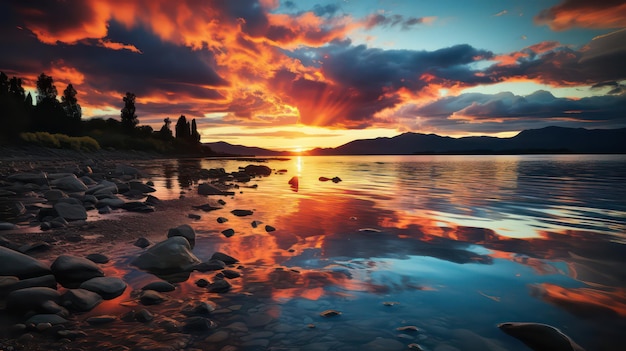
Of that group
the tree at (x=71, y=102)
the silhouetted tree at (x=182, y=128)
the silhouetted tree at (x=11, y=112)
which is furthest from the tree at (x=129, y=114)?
the silhouetted tree at (x=11, y=112)

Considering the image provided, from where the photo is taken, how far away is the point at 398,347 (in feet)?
10.9

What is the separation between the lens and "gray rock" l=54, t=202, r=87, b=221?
9.30 m

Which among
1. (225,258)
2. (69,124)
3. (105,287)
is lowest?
(225,258)

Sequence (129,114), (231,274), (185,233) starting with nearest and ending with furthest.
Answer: (231,274)
(185,233)
(129,114)

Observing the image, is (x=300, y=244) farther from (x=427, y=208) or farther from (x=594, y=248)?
(x=427, y=208)

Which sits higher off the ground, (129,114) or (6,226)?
(129,114)

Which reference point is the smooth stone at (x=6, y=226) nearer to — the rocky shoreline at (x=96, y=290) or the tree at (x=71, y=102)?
the rocky shoreline at (x=96, y=290)

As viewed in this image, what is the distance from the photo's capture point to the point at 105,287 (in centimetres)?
441

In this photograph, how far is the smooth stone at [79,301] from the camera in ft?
12.8

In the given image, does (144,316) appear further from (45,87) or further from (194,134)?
(194,134)

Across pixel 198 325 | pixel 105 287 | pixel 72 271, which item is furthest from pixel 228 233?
pixel 198 325

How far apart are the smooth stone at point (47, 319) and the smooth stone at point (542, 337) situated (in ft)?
16.8

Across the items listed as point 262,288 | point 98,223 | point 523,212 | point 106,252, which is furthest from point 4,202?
point 523,212

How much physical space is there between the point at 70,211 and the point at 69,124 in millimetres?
98307
